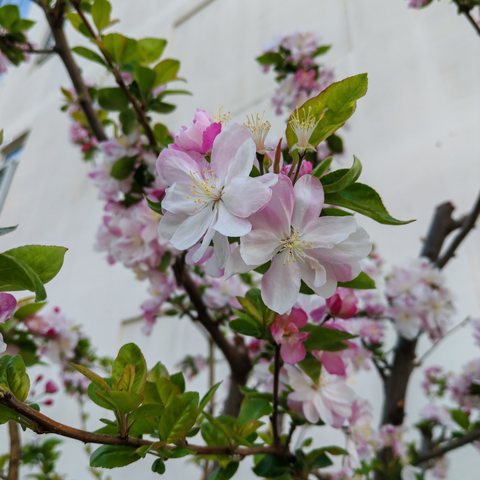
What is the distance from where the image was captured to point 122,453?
1.11 ft

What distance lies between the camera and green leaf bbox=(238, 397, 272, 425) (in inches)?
18.7

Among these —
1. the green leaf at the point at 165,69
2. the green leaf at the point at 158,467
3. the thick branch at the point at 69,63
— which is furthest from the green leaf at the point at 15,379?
the thick branch at the point at 69,63

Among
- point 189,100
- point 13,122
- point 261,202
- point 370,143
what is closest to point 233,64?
point 189,100

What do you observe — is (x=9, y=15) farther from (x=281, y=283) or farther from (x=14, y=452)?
(x=281, y=283)

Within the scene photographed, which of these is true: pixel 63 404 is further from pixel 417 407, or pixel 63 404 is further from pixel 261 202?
pixel 261 202

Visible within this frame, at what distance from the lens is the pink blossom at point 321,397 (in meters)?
0.52

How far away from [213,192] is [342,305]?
0.21m

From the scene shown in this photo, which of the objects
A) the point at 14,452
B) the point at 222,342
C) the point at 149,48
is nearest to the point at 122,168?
the point at 149,48

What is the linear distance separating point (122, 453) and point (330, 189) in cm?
24

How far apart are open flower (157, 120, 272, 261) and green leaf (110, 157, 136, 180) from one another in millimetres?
527

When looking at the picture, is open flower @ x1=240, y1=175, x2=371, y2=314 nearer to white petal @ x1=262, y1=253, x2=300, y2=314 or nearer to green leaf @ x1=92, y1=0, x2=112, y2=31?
white petal @ x1=262, y1=253, x2=300, y2=314

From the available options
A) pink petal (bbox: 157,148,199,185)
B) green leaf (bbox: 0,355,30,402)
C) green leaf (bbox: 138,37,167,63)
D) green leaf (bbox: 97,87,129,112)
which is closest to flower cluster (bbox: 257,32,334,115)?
green leaf (bbox: 138,37,167,63)

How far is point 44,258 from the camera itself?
0.31 m

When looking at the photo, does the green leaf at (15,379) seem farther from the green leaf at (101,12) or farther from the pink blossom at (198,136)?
the green leaf at (101,12)
